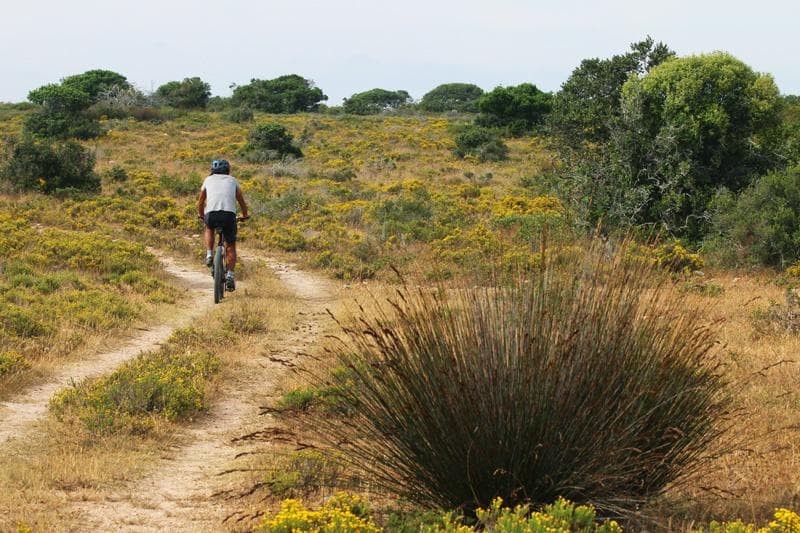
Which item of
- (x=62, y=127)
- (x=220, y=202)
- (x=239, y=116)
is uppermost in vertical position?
(x=239, y=116)

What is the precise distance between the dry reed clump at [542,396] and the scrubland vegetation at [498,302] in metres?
0.02

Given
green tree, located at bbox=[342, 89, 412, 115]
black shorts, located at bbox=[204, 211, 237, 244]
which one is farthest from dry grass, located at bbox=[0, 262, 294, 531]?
green tree, located at bbox=[342, 89, 412, 115]

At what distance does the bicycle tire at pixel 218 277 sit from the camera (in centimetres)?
1169

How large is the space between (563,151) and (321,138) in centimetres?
2335

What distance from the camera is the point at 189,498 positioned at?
5.21 m

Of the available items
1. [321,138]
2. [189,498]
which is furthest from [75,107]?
[189,498]

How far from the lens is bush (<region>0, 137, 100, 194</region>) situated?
22359 millimetres

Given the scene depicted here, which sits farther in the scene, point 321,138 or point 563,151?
point 321,138

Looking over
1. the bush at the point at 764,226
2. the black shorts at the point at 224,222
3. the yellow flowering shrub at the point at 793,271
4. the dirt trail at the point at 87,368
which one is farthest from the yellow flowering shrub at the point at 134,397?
the bush at the point at 764,226

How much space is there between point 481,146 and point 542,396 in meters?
33.5

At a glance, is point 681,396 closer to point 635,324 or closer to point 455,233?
point 635,324

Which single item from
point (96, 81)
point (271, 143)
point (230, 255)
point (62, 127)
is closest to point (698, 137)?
point (230, 255)

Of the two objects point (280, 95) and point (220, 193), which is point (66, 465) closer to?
point (220, 193)

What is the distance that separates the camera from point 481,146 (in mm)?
37000
